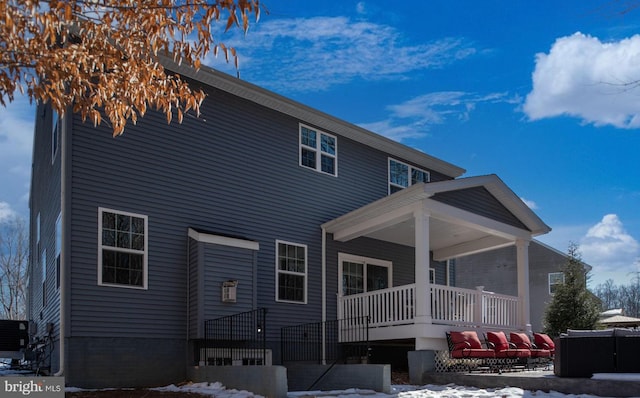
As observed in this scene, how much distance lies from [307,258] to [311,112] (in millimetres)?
3486

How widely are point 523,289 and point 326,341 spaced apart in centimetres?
503

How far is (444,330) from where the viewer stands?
14.5m

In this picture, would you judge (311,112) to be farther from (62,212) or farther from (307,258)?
(62,212)

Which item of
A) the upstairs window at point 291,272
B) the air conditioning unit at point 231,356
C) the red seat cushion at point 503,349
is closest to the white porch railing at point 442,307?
the red seat cushion at point 503,349

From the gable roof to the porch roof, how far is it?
2.45 meters

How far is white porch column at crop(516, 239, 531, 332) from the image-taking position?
55.9ft

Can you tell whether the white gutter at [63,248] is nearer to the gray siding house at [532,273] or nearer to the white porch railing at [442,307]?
the white porch railing at [442,307]

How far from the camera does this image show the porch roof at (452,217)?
14.8 meters

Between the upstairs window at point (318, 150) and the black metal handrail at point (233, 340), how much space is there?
13.9 ft

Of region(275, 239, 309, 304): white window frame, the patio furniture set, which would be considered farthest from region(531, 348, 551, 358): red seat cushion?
region(275, 239, 309, 304): white window frame

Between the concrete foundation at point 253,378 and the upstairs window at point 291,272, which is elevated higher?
the upstairs window at point 291,272

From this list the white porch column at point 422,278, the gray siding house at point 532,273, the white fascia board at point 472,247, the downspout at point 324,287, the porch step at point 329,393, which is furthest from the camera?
the gray siding house at point 532,273

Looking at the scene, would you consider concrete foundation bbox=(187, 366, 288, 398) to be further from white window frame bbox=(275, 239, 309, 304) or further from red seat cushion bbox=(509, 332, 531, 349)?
red seat cushion bbox=(509, 332, 531, 349)

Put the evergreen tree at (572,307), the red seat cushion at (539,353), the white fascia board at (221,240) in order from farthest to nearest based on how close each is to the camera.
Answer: the evergreen tree at (572,307) < the red seat cushion at (539,353) < the white fascia board at (221,240)
